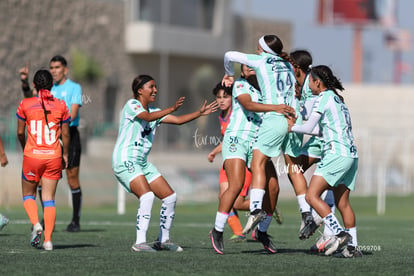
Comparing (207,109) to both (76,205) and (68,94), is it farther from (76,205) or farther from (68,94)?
(76,205)

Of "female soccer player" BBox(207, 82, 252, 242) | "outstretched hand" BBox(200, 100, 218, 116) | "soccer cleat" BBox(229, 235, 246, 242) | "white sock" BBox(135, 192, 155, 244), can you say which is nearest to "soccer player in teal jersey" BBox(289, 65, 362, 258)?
"outstretched hand" BBox(200, 100, 218, 116)

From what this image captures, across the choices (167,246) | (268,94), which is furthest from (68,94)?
(268,94)

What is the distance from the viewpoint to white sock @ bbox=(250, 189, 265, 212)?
9380 mm

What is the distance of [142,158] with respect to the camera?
9.91 metres

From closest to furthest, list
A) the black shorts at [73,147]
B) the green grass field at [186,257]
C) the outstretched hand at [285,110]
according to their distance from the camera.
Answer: the green grass field at [186,257], the outstretched hand at [285,110], the black shorts at [73,147]

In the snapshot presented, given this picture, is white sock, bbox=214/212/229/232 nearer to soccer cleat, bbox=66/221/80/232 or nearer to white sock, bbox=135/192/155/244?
white sock, bbox=135/192/155/244

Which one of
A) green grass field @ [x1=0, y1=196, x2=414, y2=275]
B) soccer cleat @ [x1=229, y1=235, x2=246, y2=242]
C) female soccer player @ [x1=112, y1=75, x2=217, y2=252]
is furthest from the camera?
soccer cleat @ [x1=229, y1=235, x2=246, y2=242]

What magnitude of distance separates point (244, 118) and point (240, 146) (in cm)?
28

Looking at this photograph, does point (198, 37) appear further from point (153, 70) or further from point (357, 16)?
point (357, 16)

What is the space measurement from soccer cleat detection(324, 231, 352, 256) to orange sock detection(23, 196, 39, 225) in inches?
110

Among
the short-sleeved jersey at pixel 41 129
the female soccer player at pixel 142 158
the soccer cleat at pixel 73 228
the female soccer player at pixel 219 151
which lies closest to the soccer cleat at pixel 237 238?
the female soccer player at pixel 219 151

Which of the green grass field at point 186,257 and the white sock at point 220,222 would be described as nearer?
the green grass field at point 186,257

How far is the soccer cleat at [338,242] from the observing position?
9.04 metres

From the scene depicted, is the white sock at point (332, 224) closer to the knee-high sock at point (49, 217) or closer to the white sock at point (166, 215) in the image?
the white sock at point (166, 215)
